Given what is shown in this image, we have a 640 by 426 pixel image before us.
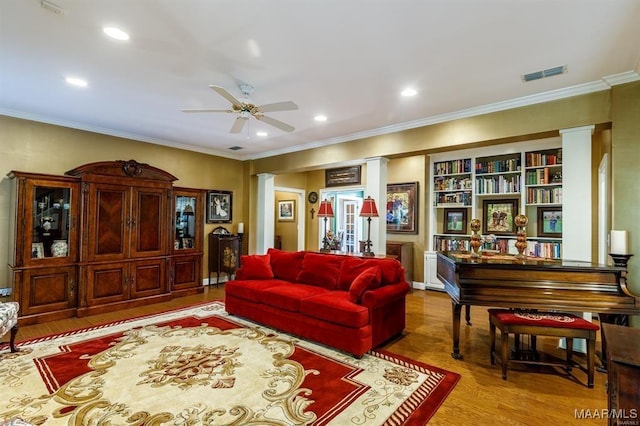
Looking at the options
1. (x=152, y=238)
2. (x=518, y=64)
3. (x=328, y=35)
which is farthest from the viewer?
(x=152, y=238)

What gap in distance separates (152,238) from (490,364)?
485cm

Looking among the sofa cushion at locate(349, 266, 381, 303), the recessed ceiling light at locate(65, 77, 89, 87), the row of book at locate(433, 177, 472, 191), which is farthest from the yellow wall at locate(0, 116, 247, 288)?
the row of book at locate(433, 177, 472, 191)

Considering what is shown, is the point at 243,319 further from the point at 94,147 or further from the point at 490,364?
the point at 94,147

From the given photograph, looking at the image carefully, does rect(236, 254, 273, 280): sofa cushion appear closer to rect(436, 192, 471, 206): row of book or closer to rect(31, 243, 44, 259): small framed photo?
rect(31, 243, 44, 259): small framed photo

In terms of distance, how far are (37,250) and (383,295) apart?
14.2 ft

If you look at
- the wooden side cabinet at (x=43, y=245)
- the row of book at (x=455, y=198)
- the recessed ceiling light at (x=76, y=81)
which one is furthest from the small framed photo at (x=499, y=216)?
the wooden side cabinet at (x=43, y=245)

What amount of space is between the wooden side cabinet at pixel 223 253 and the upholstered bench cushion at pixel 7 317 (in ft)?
10.7

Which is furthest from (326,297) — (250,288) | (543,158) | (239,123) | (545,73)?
(543,158)

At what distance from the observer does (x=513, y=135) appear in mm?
3627

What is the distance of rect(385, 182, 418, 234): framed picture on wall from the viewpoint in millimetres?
6344

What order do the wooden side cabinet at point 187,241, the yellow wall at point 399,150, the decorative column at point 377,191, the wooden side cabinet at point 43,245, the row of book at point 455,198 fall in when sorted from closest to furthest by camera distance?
the yellow wall at point 399,150 → the wooden side cabinet at point 43,245 → the decorative column at point 377,191 → the wooden side cabinet at point 187,241 → the row of book at point 455,198

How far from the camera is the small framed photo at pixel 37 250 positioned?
4.02m

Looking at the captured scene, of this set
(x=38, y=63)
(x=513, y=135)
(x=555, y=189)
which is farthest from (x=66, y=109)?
(x=555, y=189)

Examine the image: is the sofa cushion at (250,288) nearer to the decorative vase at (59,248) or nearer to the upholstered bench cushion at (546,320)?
the decorative vase at (59,248)
